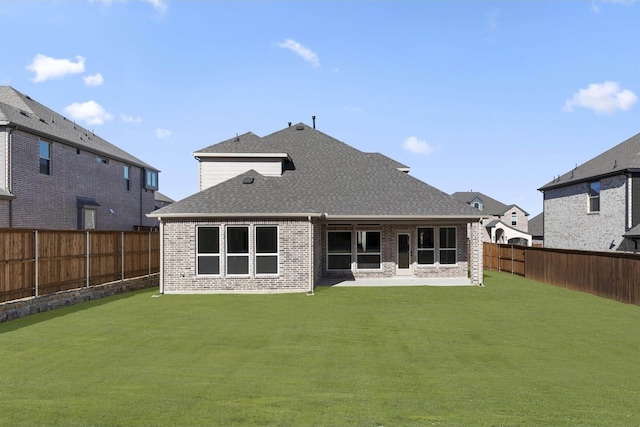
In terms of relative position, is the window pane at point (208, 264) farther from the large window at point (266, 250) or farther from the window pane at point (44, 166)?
the window pane at point (44, 166)

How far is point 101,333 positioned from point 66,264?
19.9 ft

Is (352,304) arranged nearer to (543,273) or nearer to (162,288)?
(162,288)

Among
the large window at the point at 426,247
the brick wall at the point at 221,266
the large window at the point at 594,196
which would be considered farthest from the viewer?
the large window at the point at 594,196

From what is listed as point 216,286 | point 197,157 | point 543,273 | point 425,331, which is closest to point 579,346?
point 425,331

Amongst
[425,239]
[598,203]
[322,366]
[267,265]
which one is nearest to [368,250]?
[425,239]

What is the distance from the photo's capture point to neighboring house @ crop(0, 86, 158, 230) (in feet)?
69.8

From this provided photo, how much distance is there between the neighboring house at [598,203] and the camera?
23438 millimetres

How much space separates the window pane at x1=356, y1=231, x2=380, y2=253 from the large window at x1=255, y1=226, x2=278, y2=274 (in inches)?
205

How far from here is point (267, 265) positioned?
58.4 feet

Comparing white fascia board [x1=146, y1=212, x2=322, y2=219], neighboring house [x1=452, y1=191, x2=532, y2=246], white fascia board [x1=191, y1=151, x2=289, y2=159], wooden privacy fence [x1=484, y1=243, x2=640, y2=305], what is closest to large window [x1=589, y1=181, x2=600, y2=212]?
wooden privacy fence [x1=484, y1=243, x2=640, y2=305]

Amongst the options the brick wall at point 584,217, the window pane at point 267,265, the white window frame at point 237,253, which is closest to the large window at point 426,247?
the window pane at point 267,265

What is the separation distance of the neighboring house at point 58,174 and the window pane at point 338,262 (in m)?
14.4

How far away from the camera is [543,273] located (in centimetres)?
2208

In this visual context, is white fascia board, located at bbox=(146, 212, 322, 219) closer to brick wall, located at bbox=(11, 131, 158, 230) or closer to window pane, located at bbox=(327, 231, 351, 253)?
window pane, located at bbox=(327, 231, 351, 253)
